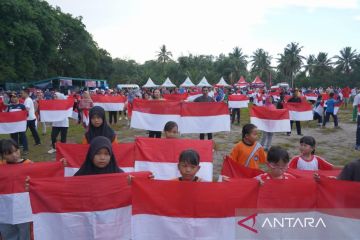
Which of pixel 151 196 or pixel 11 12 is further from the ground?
pixel 11 12

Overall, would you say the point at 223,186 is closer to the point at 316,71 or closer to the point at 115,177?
the point at 115,177

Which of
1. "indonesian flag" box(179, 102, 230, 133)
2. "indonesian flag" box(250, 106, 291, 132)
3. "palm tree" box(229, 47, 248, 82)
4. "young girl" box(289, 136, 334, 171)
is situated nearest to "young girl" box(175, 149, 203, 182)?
"young girl" box(289, 136, 334, 171)

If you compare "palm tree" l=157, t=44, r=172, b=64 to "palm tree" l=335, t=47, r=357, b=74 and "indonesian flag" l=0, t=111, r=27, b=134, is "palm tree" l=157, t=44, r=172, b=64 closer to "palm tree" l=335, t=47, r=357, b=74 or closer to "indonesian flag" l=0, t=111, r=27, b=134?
"palm tree" l=335, t=47, r=357, b=74

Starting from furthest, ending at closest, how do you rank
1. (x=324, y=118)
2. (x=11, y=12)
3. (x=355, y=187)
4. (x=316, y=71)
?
(x=316, y=71), (x=11, y=12), (x=324, y=118), (x=355, y=187)

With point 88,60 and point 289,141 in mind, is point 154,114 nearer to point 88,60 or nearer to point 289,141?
point 289,141

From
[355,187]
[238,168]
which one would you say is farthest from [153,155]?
[355,187]

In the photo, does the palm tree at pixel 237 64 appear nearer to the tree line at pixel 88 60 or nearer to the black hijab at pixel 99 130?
the tree line at pixel 88 60

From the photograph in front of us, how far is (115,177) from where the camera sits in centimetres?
370

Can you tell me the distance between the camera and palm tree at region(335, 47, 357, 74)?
84.1 m

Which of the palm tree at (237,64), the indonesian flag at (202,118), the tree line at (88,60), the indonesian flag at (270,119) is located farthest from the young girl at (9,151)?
the palm tree at (237,64)

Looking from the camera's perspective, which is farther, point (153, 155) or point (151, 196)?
point (153, 155)

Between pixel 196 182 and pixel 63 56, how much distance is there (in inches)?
2482

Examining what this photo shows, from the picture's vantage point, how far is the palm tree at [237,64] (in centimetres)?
8561

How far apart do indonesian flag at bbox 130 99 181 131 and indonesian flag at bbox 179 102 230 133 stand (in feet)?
0.97
